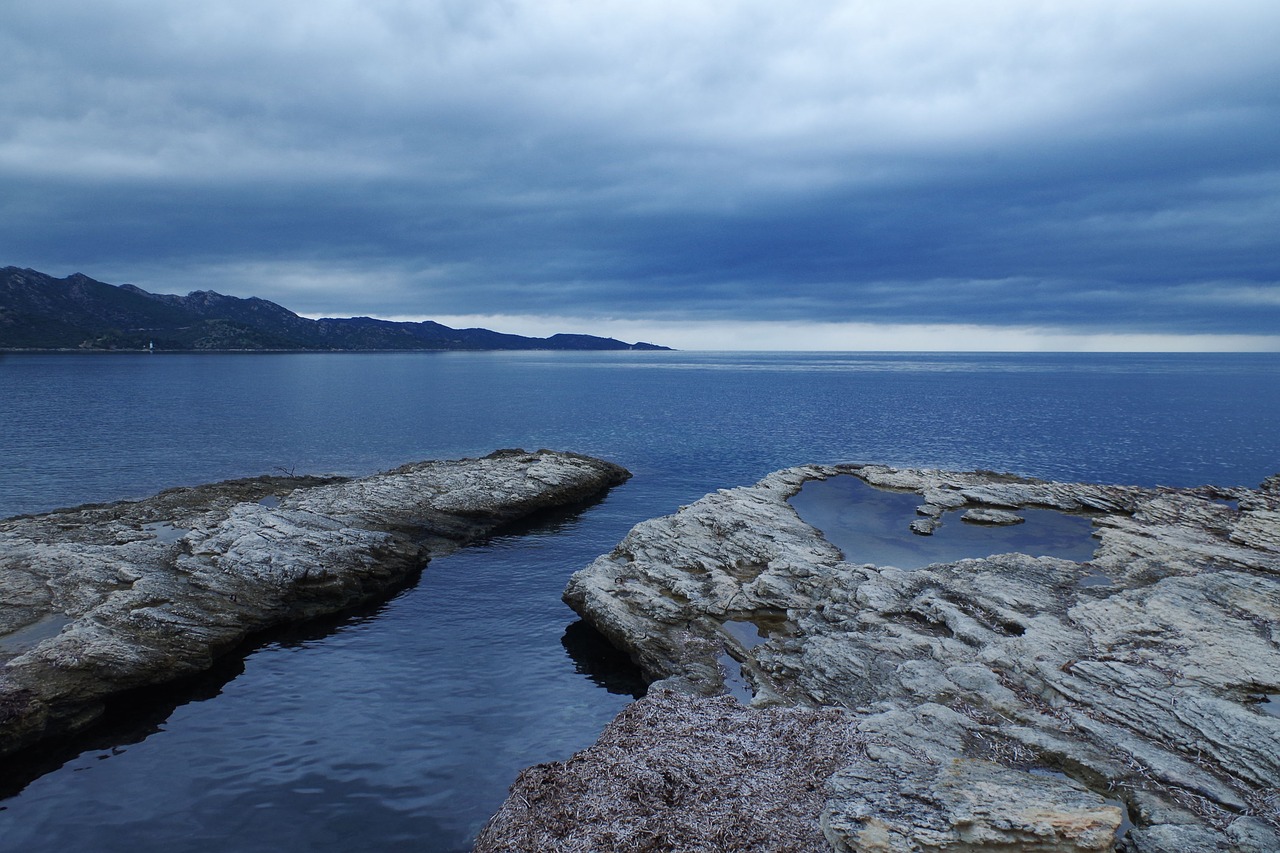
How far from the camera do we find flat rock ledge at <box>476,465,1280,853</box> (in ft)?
52.3

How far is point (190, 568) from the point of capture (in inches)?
1412

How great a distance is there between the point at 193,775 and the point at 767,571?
26.0 m

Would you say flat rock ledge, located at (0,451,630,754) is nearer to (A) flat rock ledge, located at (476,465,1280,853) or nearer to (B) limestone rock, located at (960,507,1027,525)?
(A) flat rock ledge, located at (476,465,1280,853)

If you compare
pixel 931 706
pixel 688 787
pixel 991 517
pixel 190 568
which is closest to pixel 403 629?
pixel 190 568

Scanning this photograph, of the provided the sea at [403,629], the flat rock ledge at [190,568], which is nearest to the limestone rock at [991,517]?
the sea at [403,629]

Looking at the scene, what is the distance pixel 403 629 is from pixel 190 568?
11.7m

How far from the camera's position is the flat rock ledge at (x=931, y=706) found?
15938mm

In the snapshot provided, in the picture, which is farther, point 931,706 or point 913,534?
point 913,534

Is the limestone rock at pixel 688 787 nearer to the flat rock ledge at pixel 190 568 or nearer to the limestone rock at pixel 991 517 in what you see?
the flat rock ledge at pixel 190 568

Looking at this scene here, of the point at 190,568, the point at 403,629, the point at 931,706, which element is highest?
the point at 931,706

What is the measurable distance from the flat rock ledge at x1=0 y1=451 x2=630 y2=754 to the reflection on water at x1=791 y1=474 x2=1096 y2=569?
24.1 meters

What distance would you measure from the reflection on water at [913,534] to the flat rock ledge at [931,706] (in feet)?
14.6

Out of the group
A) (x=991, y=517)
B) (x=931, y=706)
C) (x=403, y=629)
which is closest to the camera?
(x=931, y=706)

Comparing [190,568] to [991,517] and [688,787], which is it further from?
[991,517]
